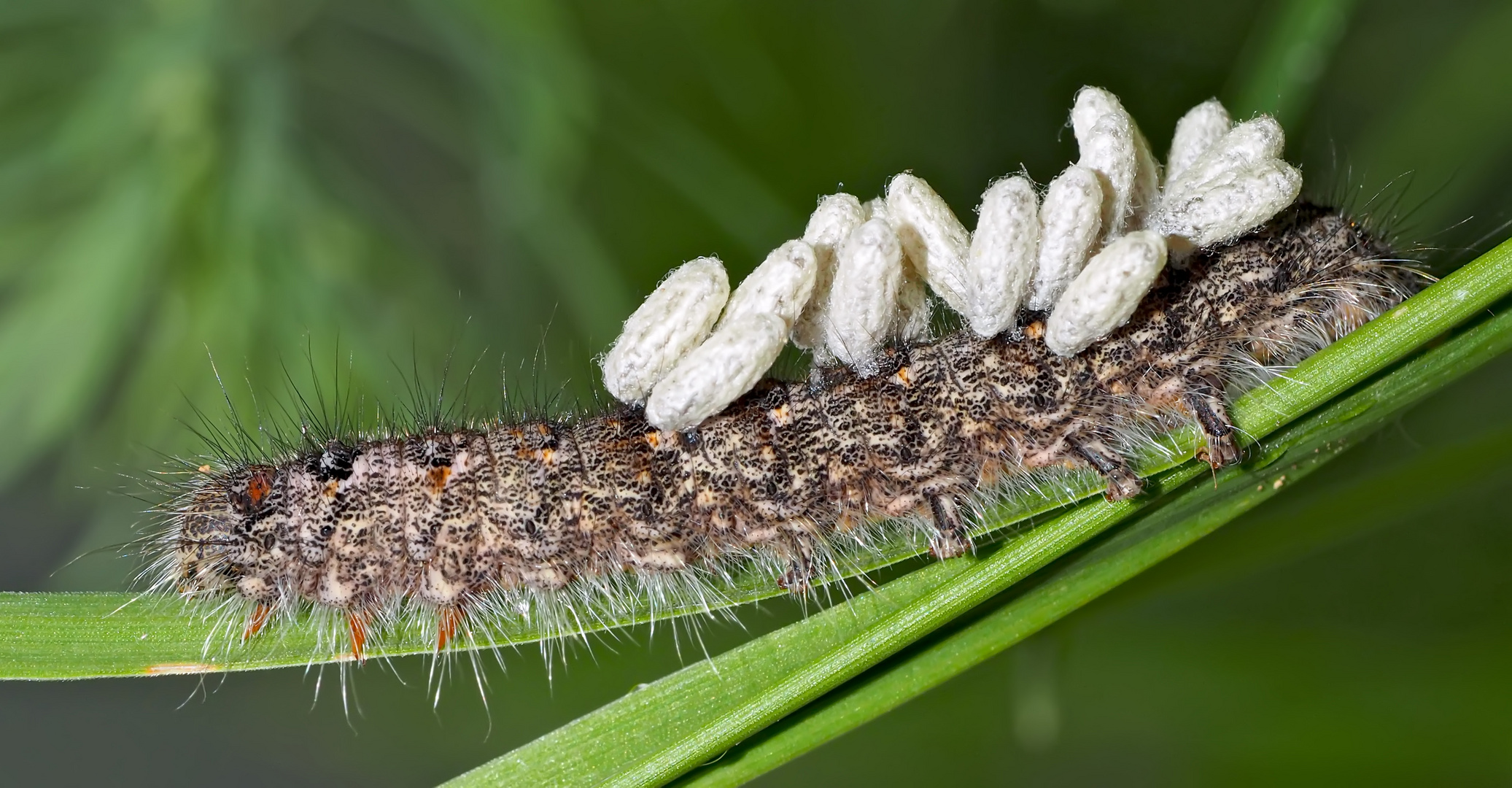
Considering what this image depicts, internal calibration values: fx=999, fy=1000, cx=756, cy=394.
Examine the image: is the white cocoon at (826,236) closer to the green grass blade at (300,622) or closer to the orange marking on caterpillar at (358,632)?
the green grass blade at (300,622)

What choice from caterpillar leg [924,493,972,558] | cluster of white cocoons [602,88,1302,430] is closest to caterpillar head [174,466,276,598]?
cluster of white cocoons [602,88,1302,430]

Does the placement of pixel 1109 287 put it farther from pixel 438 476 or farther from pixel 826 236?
pixel 438 476

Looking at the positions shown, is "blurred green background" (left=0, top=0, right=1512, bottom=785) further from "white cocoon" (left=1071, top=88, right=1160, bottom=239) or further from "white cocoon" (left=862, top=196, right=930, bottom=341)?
"white cocoon" (left=1071, top=88, right=1160, bottom=239)

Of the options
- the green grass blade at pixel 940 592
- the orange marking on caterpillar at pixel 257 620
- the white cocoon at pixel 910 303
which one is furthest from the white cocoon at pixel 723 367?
the orange marking on caterpillar at pixel 257 620

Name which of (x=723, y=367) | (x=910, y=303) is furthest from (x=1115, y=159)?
(x=723, y=367)

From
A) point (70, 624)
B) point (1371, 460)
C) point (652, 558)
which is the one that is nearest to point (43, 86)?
point (70, 624)

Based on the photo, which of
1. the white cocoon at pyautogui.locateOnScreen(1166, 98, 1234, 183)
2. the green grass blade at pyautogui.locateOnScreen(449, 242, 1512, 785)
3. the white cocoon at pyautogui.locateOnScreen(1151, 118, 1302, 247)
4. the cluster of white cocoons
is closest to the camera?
the green grass blade at pyautogui.locateOnScreen(449, 242, 1512, 785)

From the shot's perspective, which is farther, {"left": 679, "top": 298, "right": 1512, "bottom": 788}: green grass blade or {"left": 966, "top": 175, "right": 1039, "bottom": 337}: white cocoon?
{"left": 966, "top": 175, "right": 1039, "bottom": 337}: white cocoon
